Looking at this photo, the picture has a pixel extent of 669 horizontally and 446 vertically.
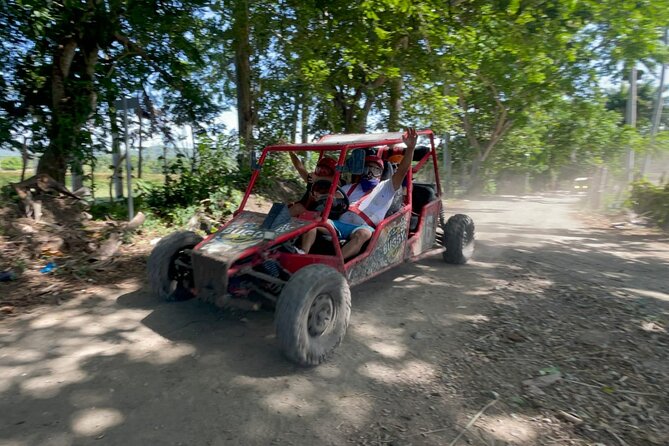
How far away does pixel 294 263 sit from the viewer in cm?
387

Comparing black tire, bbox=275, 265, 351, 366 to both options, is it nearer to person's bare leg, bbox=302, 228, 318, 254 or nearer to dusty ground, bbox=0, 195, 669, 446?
dusty ground, bbox=0, 195, 669, 446

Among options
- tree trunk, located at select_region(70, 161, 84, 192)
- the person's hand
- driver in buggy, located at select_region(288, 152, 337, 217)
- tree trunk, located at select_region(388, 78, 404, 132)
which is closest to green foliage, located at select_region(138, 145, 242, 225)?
tree trunk, located at select_region(70, 161, 84, 192)

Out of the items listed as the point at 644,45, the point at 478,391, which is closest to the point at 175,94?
the point at 478,391

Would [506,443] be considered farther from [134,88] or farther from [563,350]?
[134,88]

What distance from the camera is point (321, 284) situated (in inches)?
131

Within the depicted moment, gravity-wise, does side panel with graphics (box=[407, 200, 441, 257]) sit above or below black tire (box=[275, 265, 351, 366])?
above

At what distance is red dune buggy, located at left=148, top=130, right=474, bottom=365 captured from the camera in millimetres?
3238

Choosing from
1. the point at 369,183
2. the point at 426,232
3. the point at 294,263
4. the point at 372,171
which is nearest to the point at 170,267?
the point at 294,263

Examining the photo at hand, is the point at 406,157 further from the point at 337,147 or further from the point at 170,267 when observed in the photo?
the point at 170,267

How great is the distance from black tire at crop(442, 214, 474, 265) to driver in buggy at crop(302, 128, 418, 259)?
5.27 ft

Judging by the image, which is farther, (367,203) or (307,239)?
(367,203)

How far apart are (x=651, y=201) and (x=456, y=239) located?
715 centimetres

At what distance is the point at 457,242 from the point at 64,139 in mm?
6705

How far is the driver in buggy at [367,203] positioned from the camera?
4.25 metres
